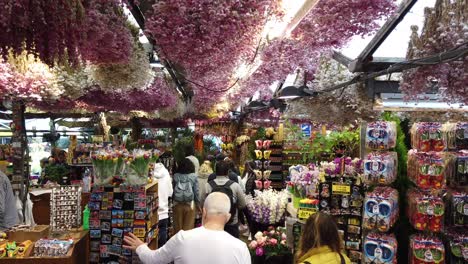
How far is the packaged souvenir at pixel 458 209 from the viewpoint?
420 cm

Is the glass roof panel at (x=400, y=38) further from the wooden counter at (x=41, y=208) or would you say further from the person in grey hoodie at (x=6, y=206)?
the wooden counter at (x=41, y=208)

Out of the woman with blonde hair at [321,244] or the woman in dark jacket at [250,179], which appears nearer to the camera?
the woman with blonde hair at [321,244]

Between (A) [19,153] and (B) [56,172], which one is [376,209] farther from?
(B) [56,172]

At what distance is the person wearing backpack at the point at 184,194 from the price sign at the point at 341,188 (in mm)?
2961

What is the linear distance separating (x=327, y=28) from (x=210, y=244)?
2.20 m

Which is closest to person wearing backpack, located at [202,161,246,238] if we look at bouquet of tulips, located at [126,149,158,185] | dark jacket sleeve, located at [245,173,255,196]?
bouquet of tulips, located at [126,149,158,185]

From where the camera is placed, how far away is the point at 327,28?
13.0ft

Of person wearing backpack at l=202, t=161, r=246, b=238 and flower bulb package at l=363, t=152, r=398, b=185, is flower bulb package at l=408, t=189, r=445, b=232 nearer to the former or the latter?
flower bulb package at l=363, t=152, r=398, b=185

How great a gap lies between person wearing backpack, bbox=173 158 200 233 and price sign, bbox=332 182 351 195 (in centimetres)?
296

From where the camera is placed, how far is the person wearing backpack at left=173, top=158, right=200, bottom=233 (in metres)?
7.30

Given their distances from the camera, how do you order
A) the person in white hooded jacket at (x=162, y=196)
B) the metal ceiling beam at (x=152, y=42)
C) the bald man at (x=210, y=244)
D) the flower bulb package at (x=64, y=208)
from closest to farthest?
the bald man at (x=210, y=244)
the metal ceiling beam at (x=152, y=42)
the flower bulb package at (x=64, y=208)
the person in white hooded jacket at (x=162, y=196)

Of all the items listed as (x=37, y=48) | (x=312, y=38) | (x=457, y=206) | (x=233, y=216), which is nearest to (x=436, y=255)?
(x=457, y=206)

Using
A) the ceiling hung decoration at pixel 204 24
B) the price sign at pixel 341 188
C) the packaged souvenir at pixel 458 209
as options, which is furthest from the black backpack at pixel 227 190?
the ceiling hung decoration at pixel 204 24

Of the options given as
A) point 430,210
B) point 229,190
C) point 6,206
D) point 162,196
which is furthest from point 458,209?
point 6,206
